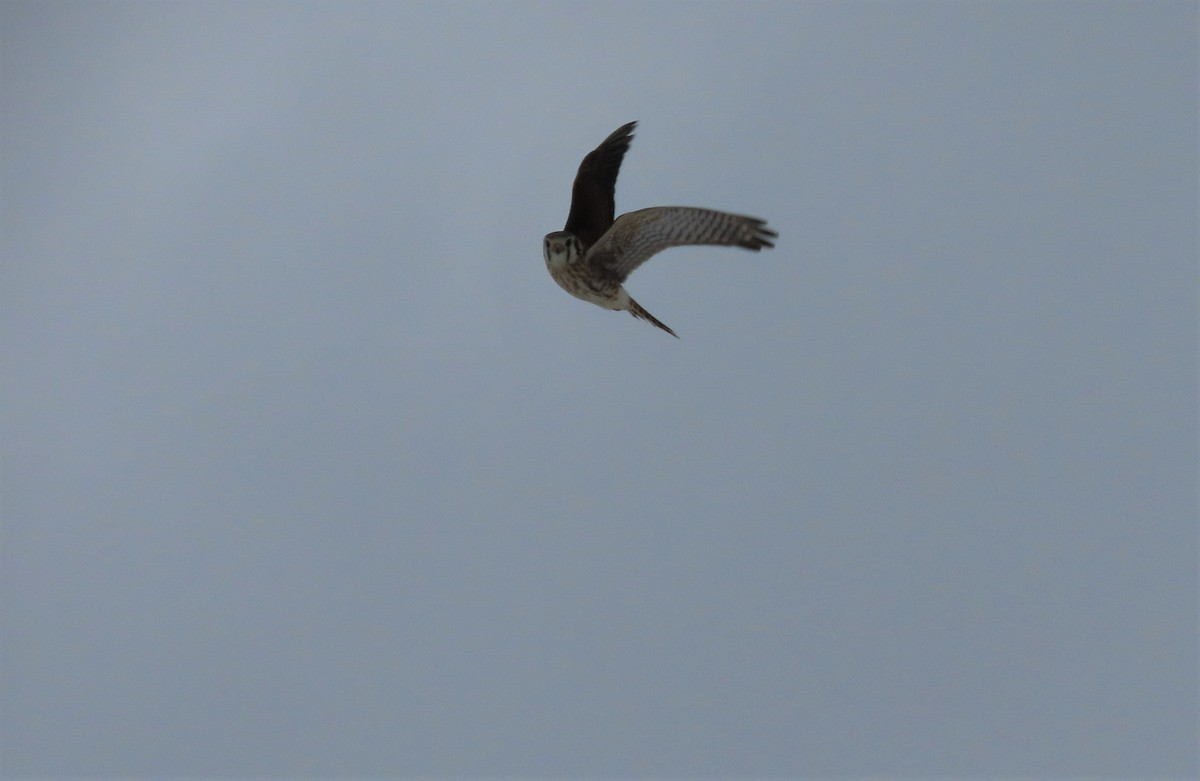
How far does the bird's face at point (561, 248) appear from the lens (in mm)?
8922

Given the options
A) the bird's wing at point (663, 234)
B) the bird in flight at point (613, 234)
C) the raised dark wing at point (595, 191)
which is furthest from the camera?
the raised dark wing at point (595, 191)

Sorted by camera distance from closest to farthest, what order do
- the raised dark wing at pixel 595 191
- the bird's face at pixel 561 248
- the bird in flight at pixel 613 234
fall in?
the bird in flight at pixel 613 234 < the bird's face at pixel 561 248 < the raised dark wing at pixel 595 191

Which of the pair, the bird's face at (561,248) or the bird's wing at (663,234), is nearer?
the bird's wing at (663,234)

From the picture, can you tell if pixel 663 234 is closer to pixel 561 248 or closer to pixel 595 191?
pixel 561 248

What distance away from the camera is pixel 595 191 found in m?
9.67

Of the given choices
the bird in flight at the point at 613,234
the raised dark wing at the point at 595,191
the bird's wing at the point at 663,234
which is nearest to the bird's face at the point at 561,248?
the bird in flight at the point at 613,234

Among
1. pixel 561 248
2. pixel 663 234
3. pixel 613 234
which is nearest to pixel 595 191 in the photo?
pixel 561 248

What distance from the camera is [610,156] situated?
9.75 meters

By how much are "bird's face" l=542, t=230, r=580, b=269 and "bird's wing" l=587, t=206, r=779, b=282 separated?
322mm

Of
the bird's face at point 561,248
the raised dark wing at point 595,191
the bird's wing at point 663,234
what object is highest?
the raised dark wing at point 595,191

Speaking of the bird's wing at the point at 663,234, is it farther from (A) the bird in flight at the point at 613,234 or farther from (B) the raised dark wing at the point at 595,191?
(B) the raised dark wing at the point at 595,191

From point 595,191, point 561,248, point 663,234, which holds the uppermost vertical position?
point 595,191

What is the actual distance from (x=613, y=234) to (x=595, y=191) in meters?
1.51

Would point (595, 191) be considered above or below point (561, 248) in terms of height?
above
